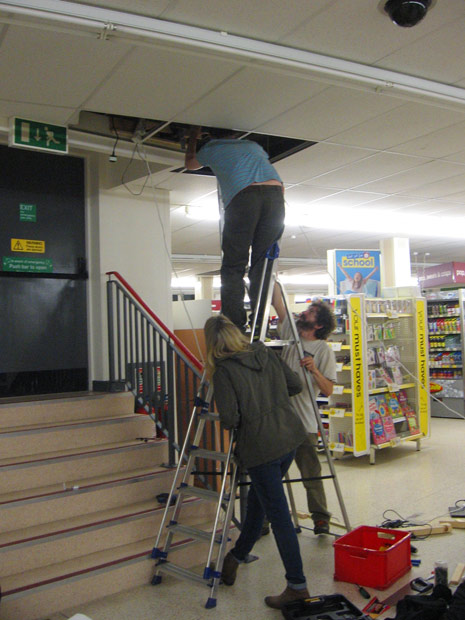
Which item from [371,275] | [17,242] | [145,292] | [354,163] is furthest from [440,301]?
[17,242]

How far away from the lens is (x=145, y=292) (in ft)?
19.4

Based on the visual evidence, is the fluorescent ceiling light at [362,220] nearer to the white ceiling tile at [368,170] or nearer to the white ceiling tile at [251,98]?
the white ceiling tile at [368,170]

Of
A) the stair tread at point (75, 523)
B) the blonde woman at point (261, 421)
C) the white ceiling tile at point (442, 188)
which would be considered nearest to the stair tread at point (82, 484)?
the stair tread at point (75, 523)

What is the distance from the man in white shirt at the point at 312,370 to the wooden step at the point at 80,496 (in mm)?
1053

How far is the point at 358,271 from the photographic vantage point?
8070mm

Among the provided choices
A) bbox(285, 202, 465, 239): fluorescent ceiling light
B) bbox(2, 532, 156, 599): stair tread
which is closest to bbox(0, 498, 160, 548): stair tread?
bbox(2, 532, 156, 599): stair tread

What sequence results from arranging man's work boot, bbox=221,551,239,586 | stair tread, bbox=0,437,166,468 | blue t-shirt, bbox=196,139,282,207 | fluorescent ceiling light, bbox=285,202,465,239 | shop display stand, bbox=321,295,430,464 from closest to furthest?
man's work boot, bbox=221,551,239,586 < blue t-shirt, bbox=196,139,282,207 < stair tread, bbox=0,437,166,468 < shop display stand, bbox=321,295,430,464 < fluorescent ceiling light, bbox=285,202,465,239

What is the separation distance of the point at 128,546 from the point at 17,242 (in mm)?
2964

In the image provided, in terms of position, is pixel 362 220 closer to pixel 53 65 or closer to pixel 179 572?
pixel 53 65

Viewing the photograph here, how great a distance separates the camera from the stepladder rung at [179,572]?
3.21m

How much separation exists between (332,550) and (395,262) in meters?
Result: 6.92

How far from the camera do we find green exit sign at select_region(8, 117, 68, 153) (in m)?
4.21

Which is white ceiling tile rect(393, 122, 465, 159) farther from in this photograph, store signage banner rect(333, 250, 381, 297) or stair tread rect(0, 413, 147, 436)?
stair tread rect(0, 413, 147, 436)

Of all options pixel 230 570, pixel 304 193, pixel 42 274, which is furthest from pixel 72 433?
pixel 304 193
